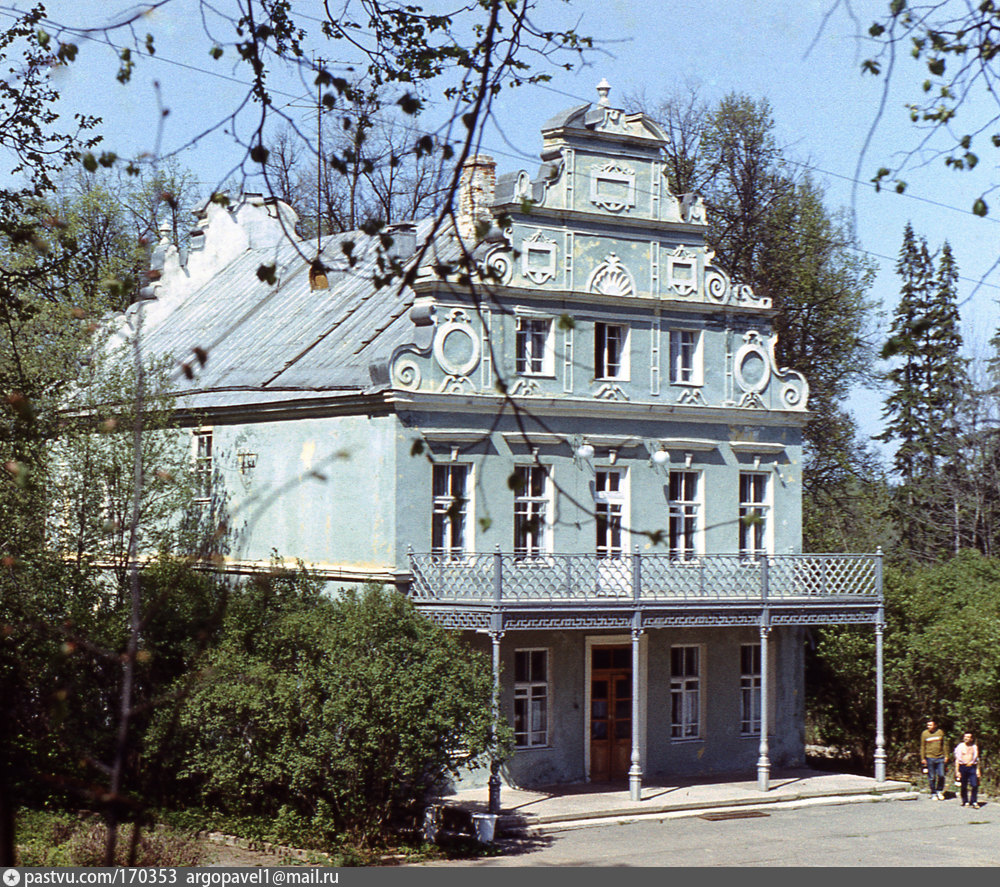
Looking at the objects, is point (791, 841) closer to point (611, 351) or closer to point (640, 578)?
point (640, 578)

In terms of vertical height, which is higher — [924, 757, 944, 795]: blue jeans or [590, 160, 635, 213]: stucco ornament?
[590, 160, 635, 213]: stucco ornament

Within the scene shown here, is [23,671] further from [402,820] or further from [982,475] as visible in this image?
[982,475]

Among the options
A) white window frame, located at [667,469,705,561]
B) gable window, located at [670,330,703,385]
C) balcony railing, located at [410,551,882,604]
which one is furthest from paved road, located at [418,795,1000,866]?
gable window, located at [670,330,703,385]

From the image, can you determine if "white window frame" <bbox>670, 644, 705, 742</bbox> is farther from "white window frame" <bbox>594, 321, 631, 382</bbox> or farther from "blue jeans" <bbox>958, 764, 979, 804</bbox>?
"white window frame" <bbox>594, 321, 631, 382</bbox>

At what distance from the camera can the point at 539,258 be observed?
26.4 metres

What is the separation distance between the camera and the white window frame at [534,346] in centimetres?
2614

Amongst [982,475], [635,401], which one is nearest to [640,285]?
[635,401]

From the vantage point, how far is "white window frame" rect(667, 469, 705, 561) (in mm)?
27750

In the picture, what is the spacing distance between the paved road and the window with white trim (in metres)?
10.7

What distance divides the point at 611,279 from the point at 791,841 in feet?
35.2

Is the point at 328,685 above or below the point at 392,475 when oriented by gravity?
below

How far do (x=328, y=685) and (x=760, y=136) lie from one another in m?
25.3

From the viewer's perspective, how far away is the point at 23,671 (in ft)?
73.5

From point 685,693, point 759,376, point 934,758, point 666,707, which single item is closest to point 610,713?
point 666,707
